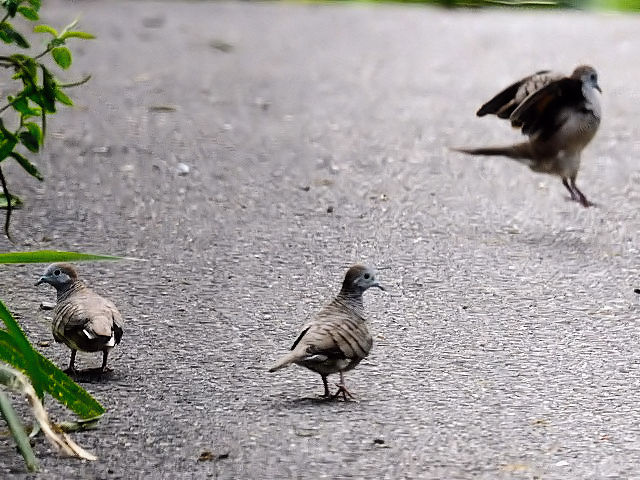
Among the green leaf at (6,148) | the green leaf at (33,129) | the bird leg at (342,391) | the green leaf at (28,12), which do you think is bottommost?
the bird leg at (342,391)

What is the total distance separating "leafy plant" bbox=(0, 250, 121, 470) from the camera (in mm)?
3672

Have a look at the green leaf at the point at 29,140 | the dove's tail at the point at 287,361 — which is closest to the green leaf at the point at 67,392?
the dove's tail at the point at 287,361

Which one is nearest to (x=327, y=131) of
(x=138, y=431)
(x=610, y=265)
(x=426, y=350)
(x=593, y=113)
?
(x=593, y=113)

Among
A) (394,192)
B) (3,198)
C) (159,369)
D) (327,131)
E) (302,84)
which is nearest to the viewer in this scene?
(159,369)

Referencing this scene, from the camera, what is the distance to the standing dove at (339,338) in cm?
405

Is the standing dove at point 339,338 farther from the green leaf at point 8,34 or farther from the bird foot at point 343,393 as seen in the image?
the green leaf at point 8,34

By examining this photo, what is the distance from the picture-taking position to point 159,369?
4.53 m

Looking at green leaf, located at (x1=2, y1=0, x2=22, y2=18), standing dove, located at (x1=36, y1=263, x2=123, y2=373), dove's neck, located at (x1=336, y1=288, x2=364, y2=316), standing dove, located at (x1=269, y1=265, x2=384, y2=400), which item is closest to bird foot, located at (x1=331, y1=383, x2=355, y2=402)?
standing dove, located at (x1=269, y1=265, x2=384, y2=400)

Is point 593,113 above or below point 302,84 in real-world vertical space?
above

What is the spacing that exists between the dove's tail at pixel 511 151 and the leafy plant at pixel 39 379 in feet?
10.5

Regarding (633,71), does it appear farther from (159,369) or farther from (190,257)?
(159,369)

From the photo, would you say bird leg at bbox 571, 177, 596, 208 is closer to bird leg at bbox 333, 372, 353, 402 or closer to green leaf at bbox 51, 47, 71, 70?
bird leg at bbox 333, 372, 353, 402

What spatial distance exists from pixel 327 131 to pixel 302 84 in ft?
4.95

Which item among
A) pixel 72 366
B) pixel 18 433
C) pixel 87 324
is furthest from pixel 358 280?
pixel 18 433
